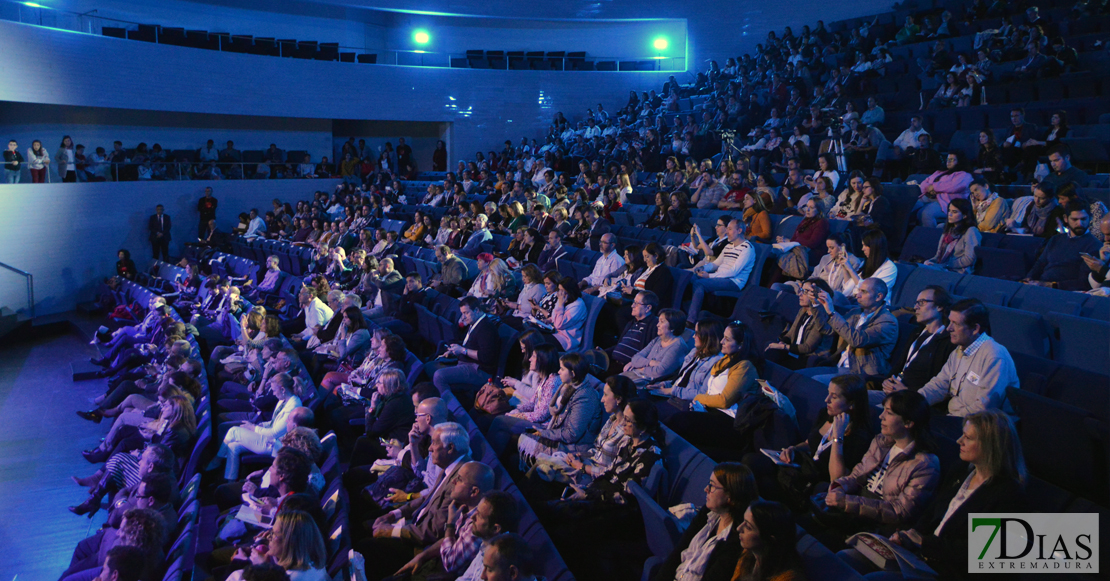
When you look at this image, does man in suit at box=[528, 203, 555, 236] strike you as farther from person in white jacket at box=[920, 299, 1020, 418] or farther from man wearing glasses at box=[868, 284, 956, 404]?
person in white jacket at box=[920, 299, 1020, 418]

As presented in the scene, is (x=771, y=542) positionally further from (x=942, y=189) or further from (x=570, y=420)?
(x=942, y=189)

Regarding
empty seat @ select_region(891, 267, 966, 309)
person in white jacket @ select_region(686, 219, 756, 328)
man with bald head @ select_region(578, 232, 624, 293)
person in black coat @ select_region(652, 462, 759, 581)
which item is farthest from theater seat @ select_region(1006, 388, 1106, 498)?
man with bald head @ select_region(578, 232, 624, 293)

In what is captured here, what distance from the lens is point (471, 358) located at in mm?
5066

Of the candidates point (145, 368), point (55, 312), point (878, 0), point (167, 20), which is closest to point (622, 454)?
point (145, 368)

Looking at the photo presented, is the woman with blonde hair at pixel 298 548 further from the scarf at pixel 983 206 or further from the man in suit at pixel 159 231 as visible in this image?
the man in suit at pixel 159 231

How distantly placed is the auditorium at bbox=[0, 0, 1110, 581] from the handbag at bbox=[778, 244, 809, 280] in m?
0.02

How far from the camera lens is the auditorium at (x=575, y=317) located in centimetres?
265

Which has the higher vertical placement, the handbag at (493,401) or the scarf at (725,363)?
the scarf at (725,363)

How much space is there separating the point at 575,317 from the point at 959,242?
8.57 feet

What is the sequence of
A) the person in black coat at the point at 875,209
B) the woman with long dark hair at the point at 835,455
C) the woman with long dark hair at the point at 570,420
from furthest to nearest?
the person in black coat at the point at 875,209 < the woman with long dark hair at the point at 570,420 < the woman with long dark hair at the point at 835,455

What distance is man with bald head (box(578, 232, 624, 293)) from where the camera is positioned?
248 inches

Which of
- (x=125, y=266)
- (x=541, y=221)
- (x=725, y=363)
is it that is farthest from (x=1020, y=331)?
(x=125, y=266)

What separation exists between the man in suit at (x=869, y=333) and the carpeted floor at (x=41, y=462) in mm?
4260

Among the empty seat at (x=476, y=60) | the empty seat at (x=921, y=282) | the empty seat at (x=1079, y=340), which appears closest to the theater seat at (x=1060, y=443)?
the empty seat at (x=1079, y=340)
